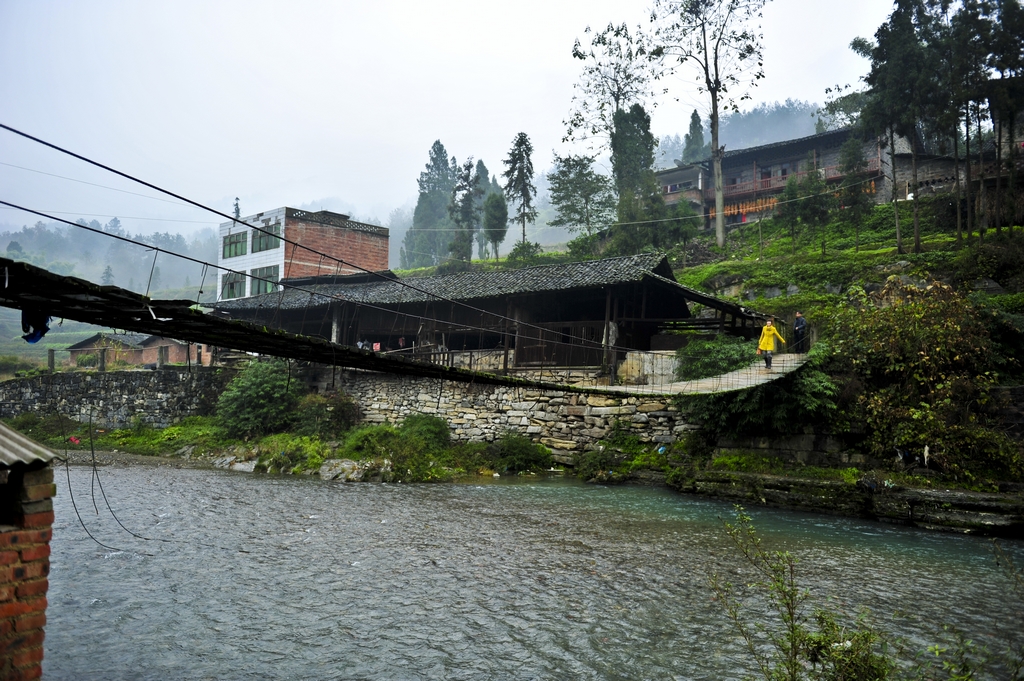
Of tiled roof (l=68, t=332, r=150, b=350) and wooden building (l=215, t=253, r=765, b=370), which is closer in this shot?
wooden building (l=215, t=253, r=765, b=370)

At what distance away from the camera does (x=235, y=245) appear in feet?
106

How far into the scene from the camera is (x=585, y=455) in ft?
51.2

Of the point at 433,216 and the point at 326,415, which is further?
the point at 433,216

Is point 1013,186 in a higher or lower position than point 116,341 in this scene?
higher

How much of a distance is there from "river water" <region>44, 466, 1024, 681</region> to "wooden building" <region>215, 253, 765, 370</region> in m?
5.99

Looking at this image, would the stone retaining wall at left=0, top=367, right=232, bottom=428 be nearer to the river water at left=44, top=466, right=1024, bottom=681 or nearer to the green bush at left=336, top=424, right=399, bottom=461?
the green bush at left=336, top=424, right=399, bottom=461

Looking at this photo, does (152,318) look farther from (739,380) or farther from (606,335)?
(606,335)

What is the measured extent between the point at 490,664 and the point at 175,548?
231 inches

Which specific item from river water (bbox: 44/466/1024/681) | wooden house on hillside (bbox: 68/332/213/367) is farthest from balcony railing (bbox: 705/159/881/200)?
wooden house on hillside (bbox: 68/332/213/367)

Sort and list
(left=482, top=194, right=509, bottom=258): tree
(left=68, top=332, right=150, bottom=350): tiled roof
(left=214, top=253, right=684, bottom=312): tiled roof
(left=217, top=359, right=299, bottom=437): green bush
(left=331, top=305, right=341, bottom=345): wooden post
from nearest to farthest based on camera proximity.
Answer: (left=214, top=253, right=684, bottom=312): tiled roof < (left=217, top=359, right=299, bottom=437): green bush < (left=331, top=305, right=341, bottom=345): wooden post < (left=68, top=332, right=150, bottom=350): tiled roof < (left=482, top=194, right=509, bottom=258): tree

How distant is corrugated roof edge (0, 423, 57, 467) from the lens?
294 cm

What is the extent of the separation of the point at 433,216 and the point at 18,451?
51.3m

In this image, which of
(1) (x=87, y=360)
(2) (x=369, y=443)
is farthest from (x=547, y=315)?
(1) (x=87, y=360)

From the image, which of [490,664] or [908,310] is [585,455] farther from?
[490,664]
